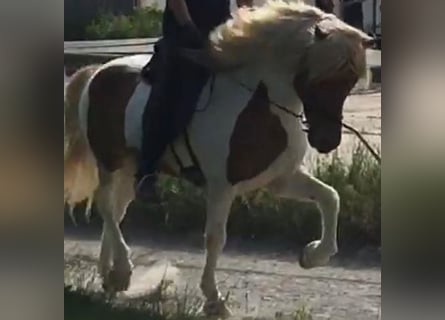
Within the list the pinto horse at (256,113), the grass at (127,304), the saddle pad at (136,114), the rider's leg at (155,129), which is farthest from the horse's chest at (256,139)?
the grass at (127,304)

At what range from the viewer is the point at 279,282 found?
393 centimetres

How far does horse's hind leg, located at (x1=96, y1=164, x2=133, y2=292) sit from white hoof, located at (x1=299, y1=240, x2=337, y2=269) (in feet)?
2.19

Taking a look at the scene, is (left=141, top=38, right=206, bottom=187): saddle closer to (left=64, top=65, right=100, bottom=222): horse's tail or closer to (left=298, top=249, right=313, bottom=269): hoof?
(left=64, top=65, right=100, bottom=222): horse's tail

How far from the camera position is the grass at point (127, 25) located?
13.1ft

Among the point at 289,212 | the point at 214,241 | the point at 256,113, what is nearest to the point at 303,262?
the point at 289,212

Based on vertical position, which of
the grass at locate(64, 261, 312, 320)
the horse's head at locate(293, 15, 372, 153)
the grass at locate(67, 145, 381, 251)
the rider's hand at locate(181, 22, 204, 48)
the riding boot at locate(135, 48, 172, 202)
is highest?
the rider's hand at locate(181, 22, 204, 48)

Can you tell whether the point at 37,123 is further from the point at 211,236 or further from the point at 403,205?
the point at 403,205

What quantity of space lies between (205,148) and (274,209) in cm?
33

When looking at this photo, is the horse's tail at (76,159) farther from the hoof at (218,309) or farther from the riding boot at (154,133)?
the hoof at (218,309)

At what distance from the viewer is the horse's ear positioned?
380 cm

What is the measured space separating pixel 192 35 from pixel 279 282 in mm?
928

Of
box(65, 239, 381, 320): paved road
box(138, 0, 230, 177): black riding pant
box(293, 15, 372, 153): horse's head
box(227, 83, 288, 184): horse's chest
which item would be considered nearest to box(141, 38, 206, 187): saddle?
box(138, 0, 230, 177): black riding pant

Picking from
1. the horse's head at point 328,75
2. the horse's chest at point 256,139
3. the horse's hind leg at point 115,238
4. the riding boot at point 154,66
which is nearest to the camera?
the horse's head at point 328,75

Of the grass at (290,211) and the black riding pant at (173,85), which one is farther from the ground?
the black riding pant at (173,85)
